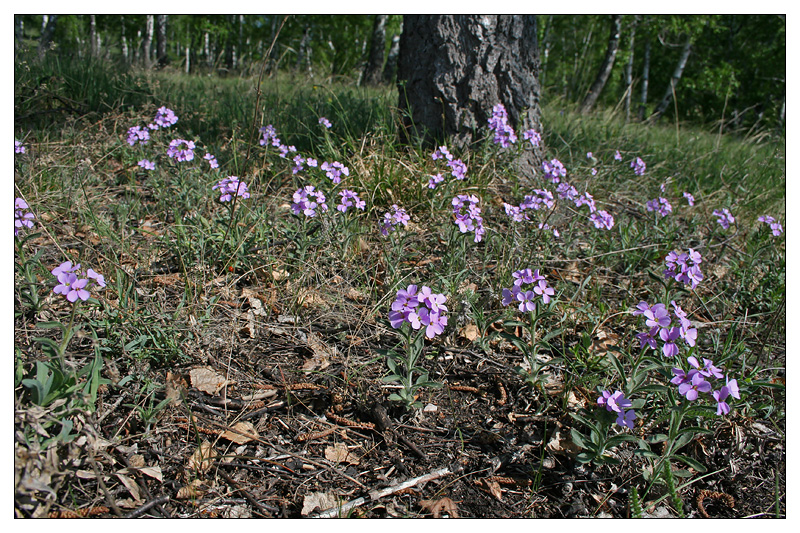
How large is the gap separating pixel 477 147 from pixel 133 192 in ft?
8.91

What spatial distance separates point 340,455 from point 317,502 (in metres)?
0.19

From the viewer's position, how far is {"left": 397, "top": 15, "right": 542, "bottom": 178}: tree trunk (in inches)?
146

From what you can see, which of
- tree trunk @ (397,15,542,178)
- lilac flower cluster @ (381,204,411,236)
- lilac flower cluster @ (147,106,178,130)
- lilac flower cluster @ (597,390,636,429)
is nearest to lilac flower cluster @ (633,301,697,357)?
lilac flower cluster @ (597,390,636,429)

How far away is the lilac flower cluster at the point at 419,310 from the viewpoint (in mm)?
1562

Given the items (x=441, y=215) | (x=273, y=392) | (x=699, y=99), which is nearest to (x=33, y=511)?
(x=273, y=392)

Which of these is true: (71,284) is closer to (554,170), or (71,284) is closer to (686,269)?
(686,269)

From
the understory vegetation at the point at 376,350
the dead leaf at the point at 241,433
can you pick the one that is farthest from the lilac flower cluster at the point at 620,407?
the dead leaf at the point at 241,433

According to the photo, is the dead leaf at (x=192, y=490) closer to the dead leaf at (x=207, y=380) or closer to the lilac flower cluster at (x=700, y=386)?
the dead leaf at (x=207, y=380)

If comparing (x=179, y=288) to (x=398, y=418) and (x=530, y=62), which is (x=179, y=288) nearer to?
(x=398, y=418)

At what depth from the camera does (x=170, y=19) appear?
2241cm

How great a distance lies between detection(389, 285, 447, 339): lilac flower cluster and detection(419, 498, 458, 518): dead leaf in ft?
1.84

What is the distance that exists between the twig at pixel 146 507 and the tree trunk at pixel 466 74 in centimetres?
301

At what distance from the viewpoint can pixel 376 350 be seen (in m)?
1.82

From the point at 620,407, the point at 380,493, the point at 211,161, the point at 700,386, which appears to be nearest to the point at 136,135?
the point at 211,161
